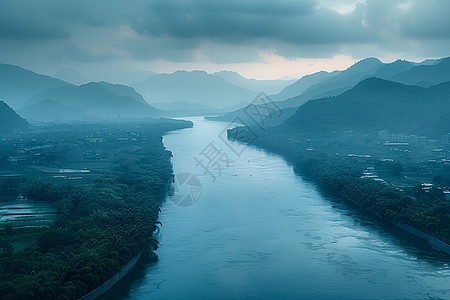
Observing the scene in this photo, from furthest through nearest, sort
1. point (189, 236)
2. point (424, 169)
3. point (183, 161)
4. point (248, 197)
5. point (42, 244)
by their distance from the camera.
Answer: point (183, 161) → point (424, 169) → point (248, 197) → point (189, 236) → point (42, 244)

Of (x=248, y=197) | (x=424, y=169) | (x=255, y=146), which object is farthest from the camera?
Answer: (x=255, y=146)

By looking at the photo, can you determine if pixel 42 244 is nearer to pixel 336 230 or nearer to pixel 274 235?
pixel 274 235

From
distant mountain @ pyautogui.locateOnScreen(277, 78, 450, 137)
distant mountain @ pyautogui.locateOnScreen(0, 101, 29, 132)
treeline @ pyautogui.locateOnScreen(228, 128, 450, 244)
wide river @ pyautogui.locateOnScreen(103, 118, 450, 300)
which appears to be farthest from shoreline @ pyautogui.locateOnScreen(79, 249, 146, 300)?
distant mountain @ pyautogui.locateOnScreen(0, 101, 29, 132)

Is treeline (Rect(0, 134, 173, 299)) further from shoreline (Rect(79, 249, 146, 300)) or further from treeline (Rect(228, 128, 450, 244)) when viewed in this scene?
treeline (Rect(228, 128, 450, 244))

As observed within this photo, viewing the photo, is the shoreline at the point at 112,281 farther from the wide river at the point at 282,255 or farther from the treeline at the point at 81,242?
the wide river at the point at 282,255

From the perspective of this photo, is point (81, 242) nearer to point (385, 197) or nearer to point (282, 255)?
point (282, 255)

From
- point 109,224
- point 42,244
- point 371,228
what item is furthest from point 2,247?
point 371,228

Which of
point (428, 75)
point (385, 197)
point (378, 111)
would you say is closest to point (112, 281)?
point (385, 197)
